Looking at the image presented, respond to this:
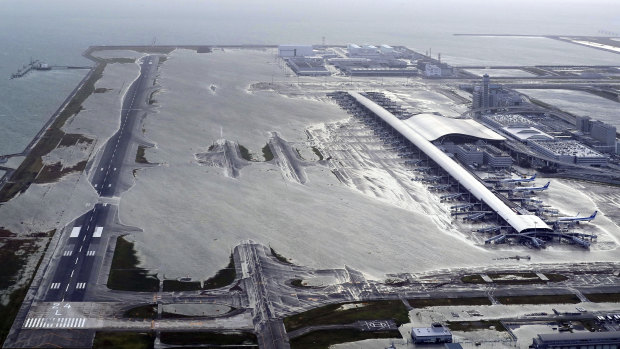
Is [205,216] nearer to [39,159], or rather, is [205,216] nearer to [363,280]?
[363,280]

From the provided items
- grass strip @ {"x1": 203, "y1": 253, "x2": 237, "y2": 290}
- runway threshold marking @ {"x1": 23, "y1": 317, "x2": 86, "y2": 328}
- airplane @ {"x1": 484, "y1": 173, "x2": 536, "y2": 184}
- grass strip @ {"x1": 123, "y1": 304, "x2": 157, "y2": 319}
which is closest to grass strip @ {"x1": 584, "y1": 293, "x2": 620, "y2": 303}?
airplane @ {"x1": 484, "y1": 173, "x2": 536, "y2": 184}

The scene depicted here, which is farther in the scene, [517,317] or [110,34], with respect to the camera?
[110,34]

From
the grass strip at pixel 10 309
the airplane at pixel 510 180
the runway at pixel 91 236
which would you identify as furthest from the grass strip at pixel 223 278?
the airplane at pixel 510 180

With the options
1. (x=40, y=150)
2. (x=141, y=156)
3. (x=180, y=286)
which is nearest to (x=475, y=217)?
(x=180, y=286)

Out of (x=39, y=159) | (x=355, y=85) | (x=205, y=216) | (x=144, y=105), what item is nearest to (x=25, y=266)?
(x=205, y=216)

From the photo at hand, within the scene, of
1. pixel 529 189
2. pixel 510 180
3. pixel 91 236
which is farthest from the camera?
pixel 510 180

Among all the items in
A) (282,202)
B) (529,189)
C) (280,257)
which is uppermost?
(529,189)

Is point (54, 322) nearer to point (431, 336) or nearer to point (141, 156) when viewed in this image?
point (431, 336)
